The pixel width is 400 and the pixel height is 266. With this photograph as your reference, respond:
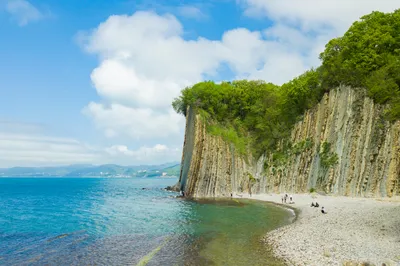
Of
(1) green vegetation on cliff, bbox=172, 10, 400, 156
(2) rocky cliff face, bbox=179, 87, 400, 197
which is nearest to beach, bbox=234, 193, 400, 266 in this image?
(2) rocky cliff face, bbox=179, 87, 400, 197

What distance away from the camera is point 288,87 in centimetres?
6806

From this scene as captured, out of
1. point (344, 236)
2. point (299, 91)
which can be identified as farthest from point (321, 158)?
point (344, 236)

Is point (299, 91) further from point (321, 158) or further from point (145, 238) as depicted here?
point (145, 238)

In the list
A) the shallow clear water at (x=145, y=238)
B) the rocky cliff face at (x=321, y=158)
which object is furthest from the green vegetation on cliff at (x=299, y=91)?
the shallow clear water at (x=145, y=238)

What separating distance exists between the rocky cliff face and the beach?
5.54 metres

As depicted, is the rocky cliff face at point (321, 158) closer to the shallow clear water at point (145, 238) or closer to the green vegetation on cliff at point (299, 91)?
the green vegetation on cliff at point (299, 91)

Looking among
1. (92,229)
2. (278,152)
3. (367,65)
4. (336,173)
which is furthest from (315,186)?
(92,229)

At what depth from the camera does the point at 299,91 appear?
62781mm

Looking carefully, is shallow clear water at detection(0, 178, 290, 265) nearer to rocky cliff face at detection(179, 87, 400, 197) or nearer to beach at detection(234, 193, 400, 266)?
beach at detection(234, 193, 400, 266)

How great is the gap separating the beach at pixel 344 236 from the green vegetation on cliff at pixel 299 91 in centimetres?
1606

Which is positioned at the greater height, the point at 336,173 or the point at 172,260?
the point at 336,173

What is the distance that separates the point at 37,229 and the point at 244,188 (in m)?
43.3

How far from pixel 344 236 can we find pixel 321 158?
2947 cm

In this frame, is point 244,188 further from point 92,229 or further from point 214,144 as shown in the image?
point 92,229
